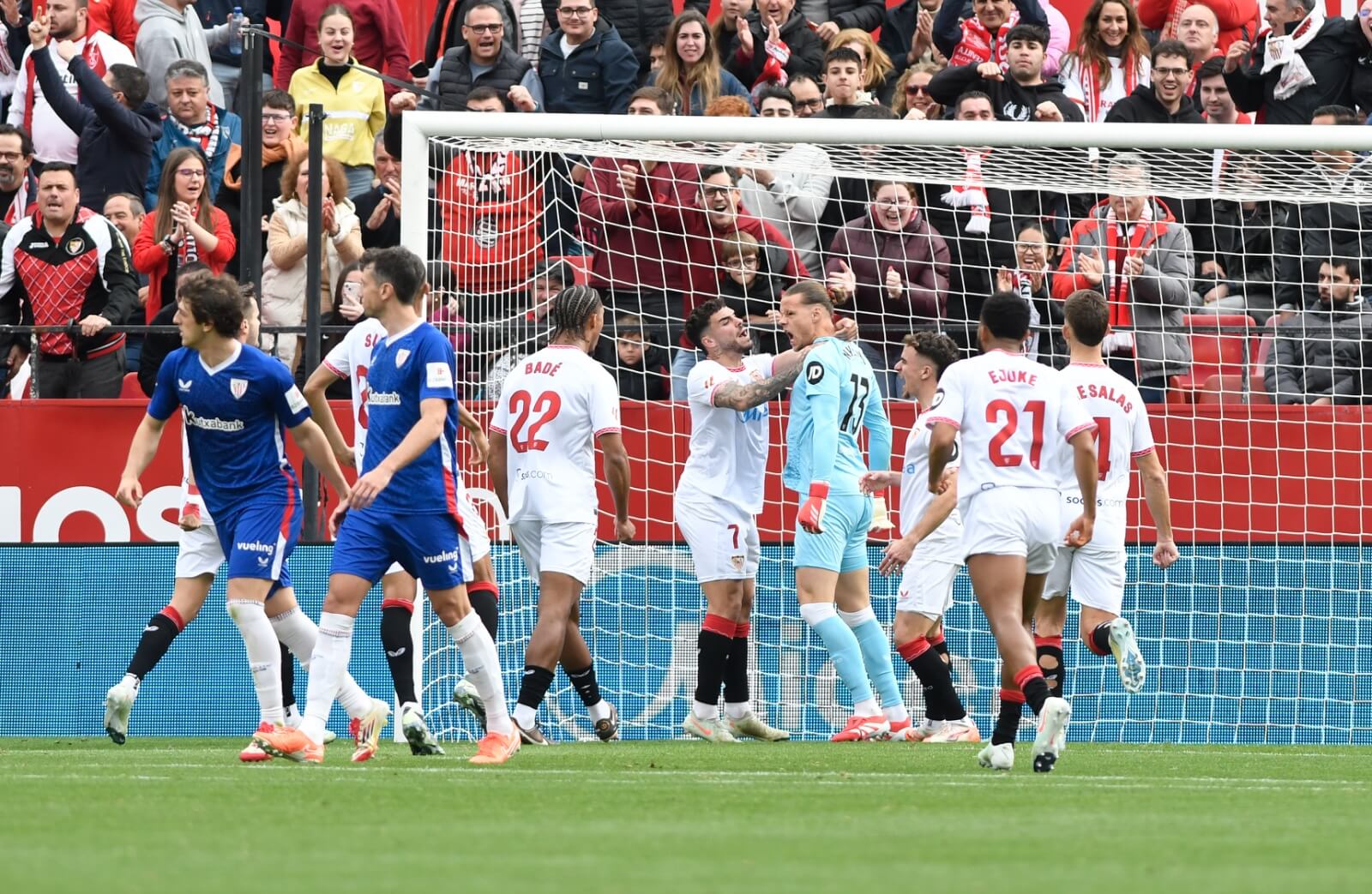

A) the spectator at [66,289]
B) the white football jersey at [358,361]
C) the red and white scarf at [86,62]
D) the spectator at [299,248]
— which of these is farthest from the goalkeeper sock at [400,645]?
the red and white scarf at [86,62]

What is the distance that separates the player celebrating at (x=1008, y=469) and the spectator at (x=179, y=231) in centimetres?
656

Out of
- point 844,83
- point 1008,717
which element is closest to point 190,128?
point 844,83

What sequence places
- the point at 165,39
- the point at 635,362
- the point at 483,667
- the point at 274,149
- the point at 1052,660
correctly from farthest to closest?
the point at 165,39 → the point at 274,149 → the point at 635,362 → the point at 1052,660 → the point at 483,667

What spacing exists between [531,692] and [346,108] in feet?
23.6

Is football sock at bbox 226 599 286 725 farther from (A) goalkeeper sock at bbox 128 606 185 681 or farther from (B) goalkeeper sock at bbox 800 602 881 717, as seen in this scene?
(B) goalkeeper sock at bbox 800 602 881 717

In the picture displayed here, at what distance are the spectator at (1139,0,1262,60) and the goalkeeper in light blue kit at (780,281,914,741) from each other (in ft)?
22.2

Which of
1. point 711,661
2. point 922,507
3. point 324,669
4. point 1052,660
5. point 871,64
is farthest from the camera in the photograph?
point 871,64

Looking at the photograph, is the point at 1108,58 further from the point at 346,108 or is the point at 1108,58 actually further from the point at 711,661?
the point at 711,661

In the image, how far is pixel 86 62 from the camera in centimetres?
1573

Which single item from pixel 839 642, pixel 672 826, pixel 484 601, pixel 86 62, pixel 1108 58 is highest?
pixel 86 62

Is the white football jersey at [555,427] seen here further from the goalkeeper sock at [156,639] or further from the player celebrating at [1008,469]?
the player celebrating at [1008,469]

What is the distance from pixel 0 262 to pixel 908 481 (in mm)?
6817

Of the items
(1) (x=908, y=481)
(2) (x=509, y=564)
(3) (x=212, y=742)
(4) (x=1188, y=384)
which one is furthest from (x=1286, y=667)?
(3) (x=212, y=742)

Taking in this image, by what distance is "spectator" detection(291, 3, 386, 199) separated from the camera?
618 inches
